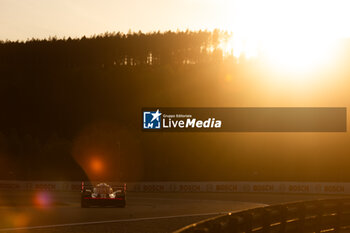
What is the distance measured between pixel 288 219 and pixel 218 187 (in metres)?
39.2

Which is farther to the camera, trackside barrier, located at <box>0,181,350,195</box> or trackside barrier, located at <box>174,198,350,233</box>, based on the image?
trackside barrier, located at <box>0,181,350,195</box>

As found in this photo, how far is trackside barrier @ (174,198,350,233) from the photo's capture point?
1154 cm

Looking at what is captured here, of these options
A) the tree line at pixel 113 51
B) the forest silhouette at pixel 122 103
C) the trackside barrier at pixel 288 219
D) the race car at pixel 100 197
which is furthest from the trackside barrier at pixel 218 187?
the tree line at pixel 113 51

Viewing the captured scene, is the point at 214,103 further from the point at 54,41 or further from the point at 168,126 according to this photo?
the point at 168,126

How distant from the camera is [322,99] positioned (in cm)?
12519

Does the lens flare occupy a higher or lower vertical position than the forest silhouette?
lower

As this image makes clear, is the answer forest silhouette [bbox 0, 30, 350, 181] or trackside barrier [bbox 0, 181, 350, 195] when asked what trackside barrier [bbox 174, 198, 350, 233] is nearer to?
trackside barrier [bbox 0, 181, 350, 195]

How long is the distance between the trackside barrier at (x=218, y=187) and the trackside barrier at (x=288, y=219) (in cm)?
3362

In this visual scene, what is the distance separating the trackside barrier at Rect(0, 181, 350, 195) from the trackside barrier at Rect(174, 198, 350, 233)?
3362 centimetres

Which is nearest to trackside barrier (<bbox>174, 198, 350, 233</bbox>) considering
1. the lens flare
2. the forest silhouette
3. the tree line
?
the forest silhouette

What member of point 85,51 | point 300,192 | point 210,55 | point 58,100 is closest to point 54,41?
point 85,51

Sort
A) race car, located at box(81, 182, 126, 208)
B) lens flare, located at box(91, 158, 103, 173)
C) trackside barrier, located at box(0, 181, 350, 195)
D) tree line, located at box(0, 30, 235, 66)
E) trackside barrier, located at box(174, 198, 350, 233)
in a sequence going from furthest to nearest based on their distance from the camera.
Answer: tree line, located at box(0, 30, 235, 66) → lens flare, located at box(91, 158, 103, 173) → trackside barrier, located at box(0, 181, 350, 195) → race car, located at box(81, 182, 126, 208) → trackside barrier, located at box(174, 198, 350, 233)

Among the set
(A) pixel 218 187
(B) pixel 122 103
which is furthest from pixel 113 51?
(A) pixel 218 187

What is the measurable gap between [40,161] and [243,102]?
66305mm
